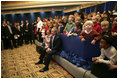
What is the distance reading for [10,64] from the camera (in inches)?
145

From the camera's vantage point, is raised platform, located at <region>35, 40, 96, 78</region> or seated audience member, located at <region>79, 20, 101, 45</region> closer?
raised platform, located at <region>35, 40, 96, 78</region>

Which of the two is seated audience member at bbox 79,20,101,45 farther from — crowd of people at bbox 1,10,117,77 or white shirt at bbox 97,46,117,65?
white shirt at bbox 97,46,117,65

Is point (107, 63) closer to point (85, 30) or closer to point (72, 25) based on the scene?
point (85, 30)

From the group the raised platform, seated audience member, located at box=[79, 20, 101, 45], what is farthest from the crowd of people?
the raised platform

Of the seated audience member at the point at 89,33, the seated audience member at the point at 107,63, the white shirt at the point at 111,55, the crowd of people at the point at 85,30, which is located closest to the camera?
the seated audience member at the point at 107,63

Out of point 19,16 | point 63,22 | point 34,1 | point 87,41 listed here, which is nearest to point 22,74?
point 87,41

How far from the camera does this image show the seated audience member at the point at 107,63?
1836mm

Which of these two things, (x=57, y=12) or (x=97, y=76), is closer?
(x=97, y=76)

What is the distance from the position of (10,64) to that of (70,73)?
207 centimetres

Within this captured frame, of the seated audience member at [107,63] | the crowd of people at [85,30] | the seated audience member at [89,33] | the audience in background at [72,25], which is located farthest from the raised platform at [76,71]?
the audience in background at [72,25]

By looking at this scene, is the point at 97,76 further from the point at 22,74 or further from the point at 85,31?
the point at 22,74

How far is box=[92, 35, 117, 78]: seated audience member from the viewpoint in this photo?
184 cm

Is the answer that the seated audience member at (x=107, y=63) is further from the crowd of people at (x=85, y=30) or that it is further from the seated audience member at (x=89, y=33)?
the seated audience member at (x=89, y=33)

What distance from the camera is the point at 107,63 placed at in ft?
6.41
